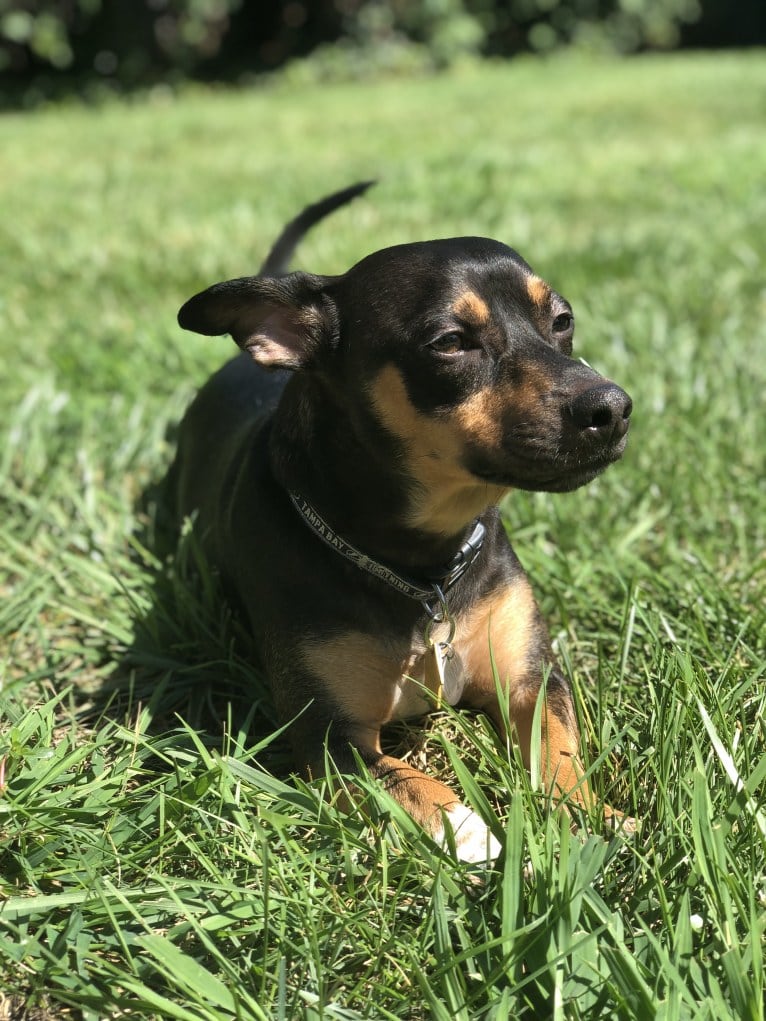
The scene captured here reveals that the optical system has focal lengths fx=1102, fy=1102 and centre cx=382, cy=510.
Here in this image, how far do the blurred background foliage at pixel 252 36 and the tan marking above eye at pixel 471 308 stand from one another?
15654 millimetres

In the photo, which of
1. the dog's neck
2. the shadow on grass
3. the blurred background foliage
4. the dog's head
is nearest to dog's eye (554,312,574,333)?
the dog's head

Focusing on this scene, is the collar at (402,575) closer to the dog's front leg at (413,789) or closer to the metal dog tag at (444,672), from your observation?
the metal dog tag at (444,672)

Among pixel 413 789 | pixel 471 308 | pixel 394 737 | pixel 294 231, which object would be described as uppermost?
pixel 471 308

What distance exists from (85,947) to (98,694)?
108cm

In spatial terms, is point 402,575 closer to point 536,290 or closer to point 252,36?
point 536,290

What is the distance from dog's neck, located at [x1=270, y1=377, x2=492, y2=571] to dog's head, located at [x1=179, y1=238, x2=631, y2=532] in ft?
0.08

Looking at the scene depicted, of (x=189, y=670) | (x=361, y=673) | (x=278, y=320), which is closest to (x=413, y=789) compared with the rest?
(x=361, y=673)

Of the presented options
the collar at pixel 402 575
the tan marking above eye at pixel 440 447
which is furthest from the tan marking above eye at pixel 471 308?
the collar at pixel 402 575

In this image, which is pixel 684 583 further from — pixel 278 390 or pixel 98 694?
pixel 98 694

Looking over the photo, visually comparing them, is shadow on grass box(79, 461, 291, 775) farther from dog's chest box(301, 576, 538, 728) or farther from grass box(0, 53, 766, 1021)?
dog's chest box(301, 576, 538, 728)

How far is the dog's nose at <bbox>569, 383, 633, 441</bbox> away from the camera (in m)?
2.28

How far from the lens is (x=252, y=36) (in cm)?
1903

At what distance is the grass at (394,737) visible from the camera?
1.88 metres

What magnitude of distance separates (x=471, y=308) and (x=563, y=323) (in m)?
0.36
